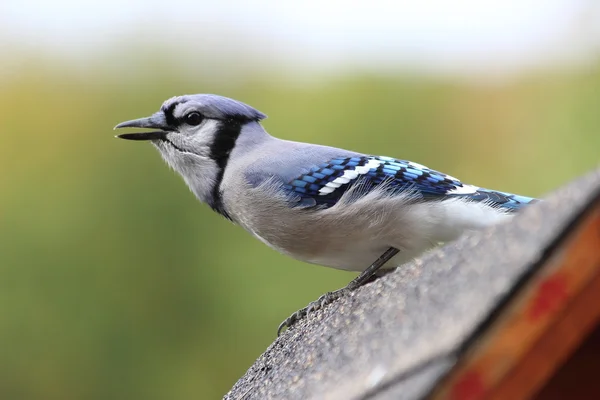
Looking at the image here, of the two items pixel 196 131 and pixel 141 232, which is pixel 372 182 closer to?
pixel 196 131

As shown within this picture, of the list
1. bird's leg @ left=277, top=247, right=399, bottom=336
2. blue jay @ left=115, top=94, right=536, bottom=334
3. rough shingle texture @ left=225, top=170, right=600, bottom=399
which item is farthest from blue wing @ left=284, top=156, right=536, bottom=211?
rough shingle texture @ left=225, top=170, right=600, bottom=399

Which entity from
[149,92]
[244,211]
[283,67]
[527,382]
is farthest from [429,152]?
[527,382]

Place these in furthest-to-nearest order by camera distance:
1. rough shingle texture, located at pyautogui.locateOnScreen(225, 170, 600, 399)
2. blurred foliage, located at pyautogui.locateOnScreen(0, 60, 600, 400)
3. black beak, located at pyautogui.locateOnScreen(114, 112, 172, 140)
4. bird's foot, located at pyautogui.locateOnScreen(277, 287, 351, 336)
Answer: blurred foliage, located at pyautogui.locateOnScreen(0, 60, 600, 400), black beak, located at pyautogui.locateOnScreen(114, 112, 172, 140), bird's foot, located at pyautogui.locateOnScreen(277, 287, 351, 336), rough shingle texture, located at pyautogui.locateOnScreen(225, 170, 600, 399)

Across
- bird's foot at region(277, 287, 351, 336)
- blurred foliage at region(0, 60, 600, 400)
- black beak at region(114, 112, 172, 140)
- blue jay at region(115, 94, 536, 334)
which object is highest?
black beak at region(114, 112, 172, 140)

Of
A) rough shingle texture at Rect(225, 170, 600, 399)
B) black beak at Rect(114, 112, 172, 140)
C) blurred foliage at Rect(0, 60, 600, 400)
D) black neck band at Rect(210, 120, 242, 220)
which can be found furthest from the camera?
blurred foliage at Rect(0, 60, 600, 400)

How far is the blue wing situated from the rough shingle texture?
549 millimetres

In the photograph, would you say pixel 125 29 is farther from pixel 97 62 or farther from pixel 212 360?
pixel 212 360

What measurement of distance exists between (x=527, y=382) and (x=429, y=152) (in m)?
6.64

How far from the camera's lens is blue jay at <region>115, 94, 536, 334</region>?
6.75ft

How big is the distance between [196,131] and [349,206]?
58 cm

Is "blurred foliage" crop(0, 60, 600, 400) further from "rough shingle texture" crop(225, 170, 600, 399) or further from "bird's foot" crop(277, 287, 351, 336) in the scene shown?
"rough shingle texture" crop(225, 170, 600, 399)

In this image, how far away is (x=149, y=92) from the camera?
23.0 ft

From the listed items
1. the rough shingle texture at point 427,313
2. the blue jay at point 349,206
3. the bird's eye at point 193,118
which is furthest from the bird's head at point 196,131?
the rough shingle texture at point 427,313

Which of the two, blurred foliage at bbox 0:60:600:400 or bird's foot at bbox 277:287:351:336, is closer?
bird's foot at bbox 277:287:351:336
